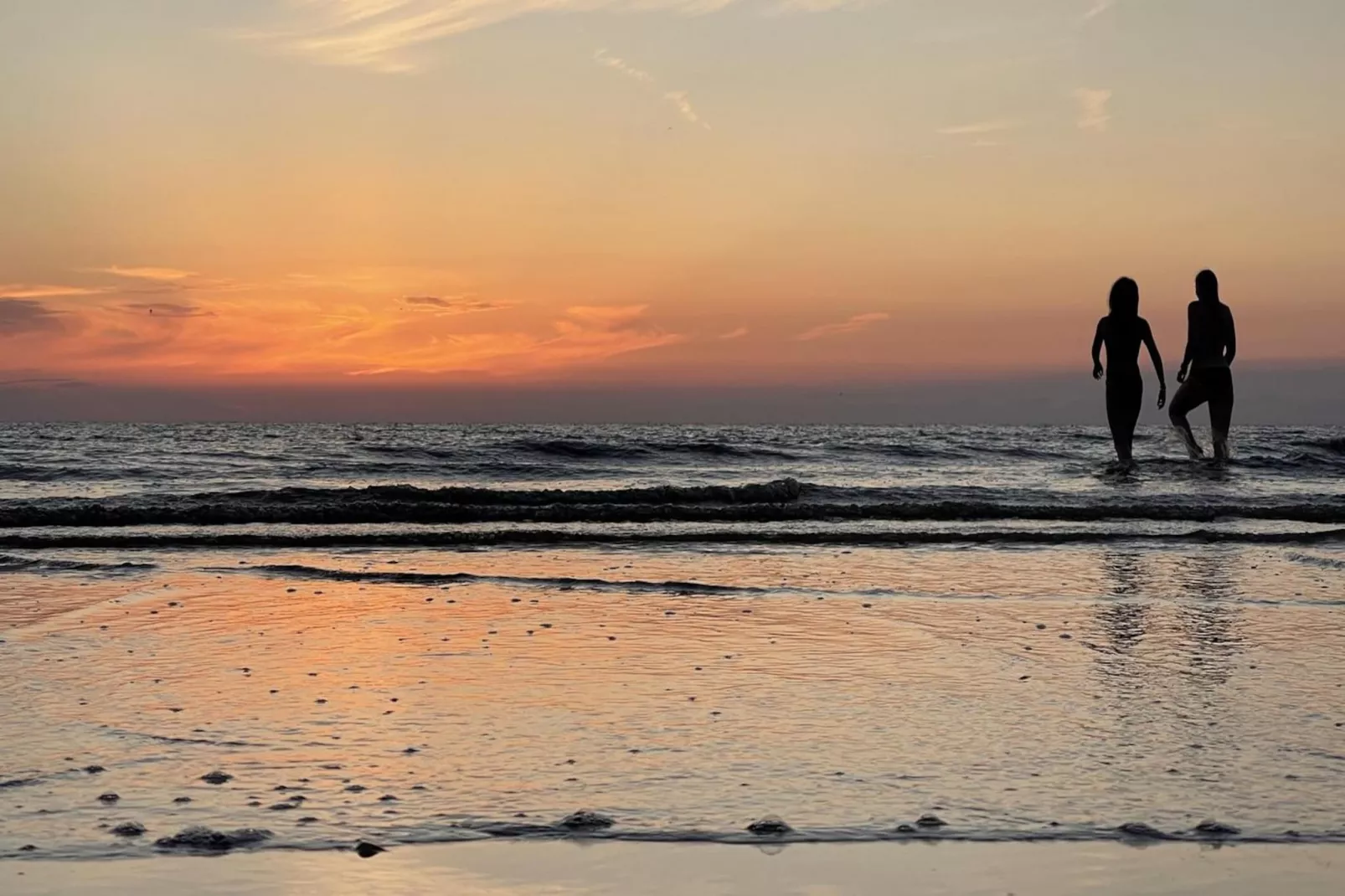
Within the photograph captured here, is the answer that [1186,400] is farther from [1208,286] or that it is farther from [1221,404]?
[1208,286]

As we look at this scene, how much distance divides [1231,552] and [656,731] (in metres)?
6.66

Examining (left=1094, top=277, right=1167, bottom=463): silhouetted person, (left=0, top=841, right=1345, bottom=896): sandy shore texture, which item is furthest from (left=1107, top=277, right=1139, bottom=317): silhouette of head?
(left=0, top=841, right=1345, bottom=896): sandy shore texture

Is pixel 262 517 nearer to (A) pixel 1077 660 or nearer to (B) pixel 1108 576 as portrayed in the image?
(B) pixel 1108 576

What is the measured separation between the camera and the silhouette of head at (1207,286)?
17297 mm

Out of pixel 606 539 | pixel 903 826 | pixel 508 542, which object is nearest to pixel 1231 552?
pixel 606 539

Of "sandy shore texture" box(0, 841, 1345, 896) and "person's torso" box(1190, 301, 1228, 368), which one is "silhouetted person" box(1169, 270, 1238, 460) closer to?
"person's torso" box(1190, 301, 1228, 368)

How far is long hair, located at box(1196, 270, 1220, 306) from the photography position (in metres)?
17.3

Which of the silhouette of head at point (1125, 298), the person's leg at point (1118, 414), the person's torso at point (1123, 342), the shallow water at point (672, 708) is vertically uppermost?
the silhouette of head at point (1125, 298)

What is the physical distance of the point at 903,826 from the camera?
3.06m

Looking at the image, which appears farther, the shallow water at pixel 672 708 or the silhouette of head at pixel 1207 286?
the silhouette of head at pixel 1207 286

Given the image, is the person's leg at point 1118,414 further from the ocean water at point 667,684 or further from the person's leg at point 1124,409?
the ocean water at point 667,684

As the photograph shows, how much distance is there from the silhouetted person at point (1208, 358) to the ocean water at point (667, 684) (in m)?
6.88

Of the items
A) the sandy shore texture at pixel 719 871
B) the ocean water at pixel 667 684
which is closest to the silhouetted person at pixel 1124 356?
the ocean water at pixel 667 684

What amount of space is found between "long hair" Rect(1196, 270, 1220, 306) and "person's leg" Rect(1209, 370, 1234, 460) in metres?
1.07
